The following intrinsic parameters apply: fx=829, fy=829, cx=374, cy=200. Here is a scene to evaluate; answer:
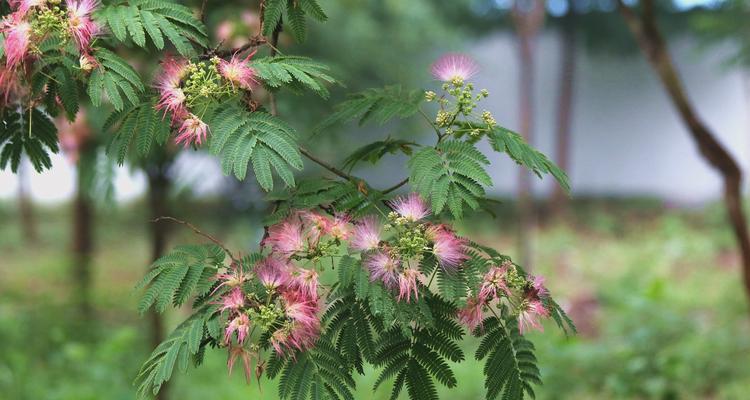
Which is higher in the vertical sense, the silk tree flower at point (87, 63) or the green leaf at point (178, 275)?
the silk tree flower at point (87, 63)

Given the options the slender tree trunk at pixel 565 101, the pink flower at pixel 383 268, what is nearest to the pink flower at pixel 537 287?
the pink flower at pixel 383 268

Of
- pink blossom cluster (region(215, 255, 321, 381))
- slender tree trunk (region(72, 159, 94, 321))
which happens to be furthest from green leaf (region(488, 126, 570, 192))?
slender tree trunk (region(72, 159, 94, 321))

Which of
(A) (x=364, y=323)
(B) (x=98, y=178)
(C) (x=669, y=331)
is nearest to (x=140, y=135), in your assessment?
(A) (x=364, y=323)

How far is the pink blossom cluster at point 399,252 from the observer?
1.20 metres

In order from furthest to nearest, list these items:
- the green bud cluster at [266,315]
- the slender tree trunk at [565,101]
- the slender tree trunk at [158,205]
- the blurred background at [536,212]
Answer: the slender tree trunk at [565,101] < the blurred background at [536,212] < the slender tree trunk at [158,205] < the green bud cluster at [266,315]

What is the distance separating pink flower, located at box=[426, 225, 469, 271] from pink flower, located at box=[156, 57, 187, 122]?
0.42m

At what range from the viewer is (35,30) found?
1201mm

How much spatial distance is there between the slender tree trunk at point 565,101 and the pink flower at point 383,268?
9.36 meters

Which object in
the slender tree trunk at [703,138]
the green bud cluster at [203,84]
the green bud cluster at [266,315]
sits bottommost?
the green bud cluster at [266,315]

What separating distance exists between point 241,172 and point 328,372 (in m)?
0.33

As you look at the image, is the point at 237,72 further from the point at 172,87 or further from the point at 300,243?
the point at 300,243

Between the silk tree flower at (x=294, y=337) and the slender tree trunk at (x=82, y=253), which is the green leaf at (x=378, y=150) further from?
the slender tree trunk at (x=82, y=253)

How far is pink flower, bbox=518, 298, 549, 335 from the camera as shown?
4.16 ft

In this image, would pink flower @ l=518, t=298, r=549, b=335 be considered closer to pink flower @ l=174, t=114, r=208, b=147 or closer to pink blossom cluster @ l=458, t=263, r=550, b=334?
pink blossom cluster @ l=458, t=263, r=550, b=334
